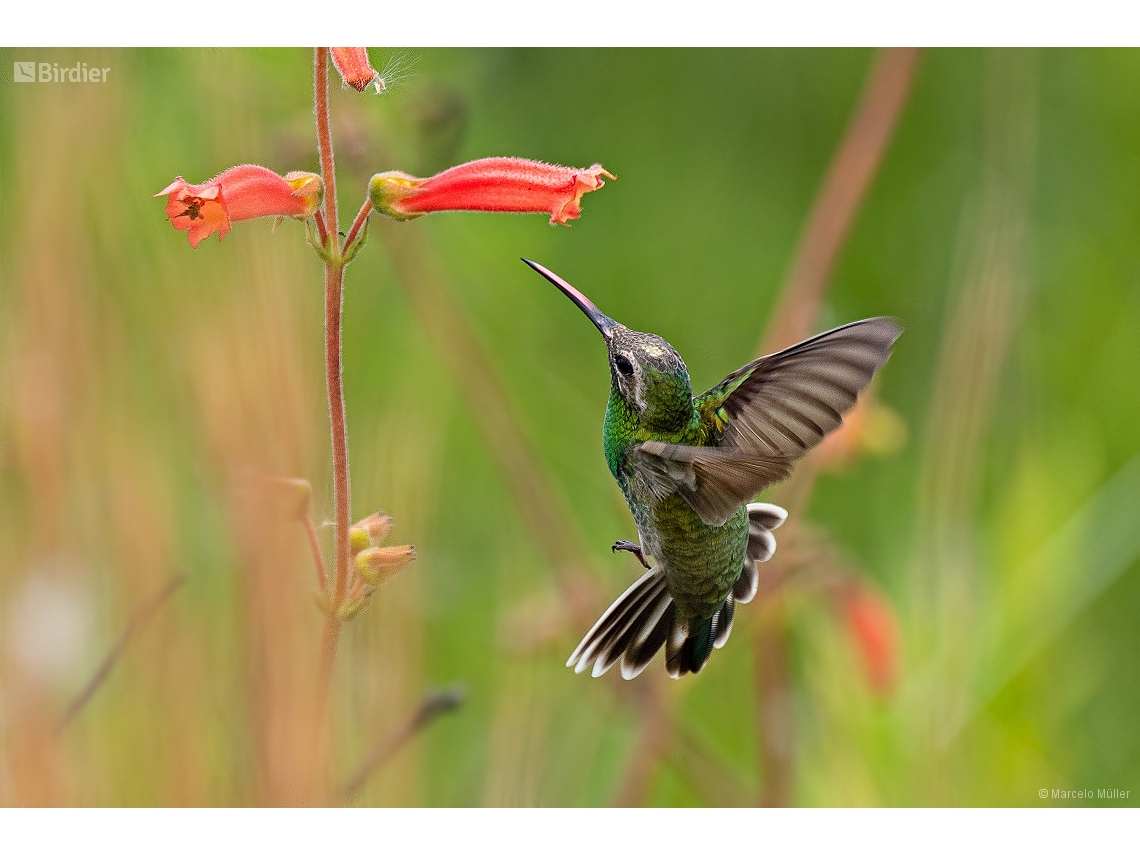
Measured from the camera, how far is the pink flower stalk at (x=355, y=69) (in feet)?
4.19

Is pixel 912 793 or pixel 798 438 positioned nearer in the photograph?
pixel 798 438

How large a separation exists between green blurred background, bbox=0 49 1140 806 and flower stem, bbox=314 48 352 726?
1.1 inches

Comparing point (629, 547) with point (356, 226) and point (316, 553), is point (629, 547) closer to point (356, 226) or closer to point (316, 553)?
point (316, 553)

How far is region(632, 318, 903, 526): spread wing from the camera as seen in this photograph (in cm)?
147

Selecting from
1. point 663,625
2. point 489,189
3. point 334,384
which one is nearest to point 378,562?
point 334,384

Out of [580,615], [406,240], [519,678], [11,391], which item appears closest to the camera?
[11,391]

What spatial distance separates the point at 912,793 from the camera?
1826 millimetres

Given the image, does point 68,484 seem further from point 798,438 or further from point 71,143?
point 798,438

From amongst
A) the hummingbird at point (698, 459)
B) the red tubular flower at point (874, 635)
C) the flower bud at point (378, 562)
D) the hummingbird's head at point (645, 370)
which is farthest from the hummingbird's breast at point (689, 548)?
the flower bud at point (378, 562)

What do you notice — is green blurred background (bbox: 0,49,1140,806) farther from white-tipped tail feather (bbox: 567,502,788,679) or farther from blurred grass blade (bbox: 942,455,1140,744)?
white-tipped tail feather (bbox: 567,502,788,679)

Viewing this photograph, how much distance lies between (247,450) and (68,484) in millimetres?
321

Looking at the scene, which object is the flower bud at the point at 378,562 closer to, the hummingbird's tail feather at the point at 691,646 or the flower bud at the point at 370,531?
Answer: the flower bud at the point at 370,531

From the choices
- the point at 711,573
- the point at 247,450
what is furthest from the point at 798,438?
the point at 247,450

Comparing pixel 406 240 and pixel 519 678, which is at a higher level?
pixel 406 240
